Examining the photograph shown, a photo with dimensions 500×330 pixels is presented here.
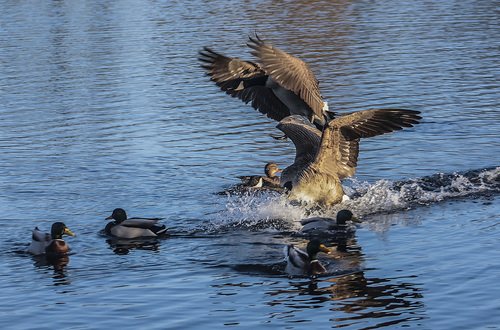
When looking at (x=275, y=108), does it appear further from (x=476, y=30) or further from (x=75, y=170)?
(x=476, y=30)

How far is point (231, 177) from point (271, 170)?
72 cm

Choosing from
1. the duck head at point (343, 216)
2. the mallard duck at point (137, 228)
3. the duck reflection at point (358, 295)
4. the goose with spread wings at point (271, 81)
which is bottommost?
the duck reflection at point (358, 295)

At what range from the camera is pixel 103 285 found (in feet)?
42.2

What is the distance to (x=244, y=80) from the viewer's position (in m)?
17.9

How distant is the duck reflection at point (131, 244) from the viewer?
47.8 feet

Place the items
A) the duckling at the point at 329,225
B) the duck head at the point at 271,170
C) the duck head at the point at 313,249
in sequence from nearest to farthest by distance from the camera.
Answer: the duck head at the point at 313,249 → the duckling at the point at 329,225 → the duck head at the point at 271,170

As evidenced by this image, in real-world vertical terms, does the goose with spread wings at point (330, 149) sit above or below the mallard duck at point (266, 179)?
above

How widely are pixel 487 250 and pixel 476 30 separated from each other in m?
19.2

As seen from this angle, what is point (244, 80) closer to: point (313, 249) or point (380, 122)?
point (380, 122)

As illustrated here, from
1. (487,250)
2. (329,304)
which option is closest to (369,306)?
(329,304)

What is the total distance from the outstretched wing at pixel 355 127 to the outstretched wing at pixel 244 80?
7.17 feet

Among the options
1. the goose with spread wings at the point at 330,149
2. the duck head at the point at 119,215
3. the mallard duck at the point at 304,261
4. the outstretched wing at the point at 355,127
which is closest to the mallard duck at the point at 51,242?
the duck head at the point at 119,215

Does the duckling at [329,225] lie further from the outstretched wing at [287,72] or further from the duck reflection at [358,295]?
the outstretched wing at [287,72]

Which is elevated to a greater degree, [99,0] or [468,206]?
[99,0]
